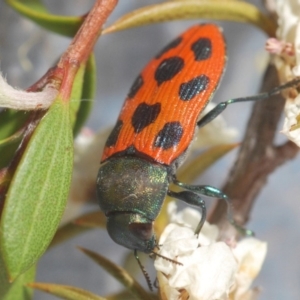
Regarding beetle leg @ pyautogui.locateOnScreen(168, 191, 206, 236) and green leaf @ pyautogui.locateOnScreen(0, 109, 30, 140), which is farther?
beetle leg @ pyautogui.locateOnScreen(168, 191, 206, 236)

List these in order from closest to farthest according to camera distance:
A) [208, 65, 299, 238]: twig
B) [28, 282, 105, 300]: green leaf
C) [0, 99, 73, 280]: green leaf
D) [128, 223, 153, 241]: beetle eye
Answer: [0, 99, 73, 280]: green leaf
[28, 282, 105, 300]: green leaf
[128, 223, 153, 241]: beetle eye
[208, 65, 299, 238]: twig

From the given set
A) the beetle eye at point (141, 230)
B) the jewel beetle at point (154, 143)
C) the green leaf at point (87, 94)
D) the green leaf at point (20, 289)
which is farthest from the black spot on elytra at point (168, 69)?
the green leaf at point (20, 289)

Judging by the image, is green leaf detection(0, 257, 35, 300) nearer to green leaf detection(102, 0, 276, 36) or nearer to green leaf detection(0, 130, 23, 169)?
green leaf detection(0, 130, 23, 169)

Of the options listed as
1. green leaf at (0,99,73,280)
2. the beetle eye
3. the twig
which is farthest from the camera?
the twig

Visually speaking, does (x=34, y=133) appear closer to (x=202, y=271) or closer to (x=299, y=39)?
(x=202, y=271)

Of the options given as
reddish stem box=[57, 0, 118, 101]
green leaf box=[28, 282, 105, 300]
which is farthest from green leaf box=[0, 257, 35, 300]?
reddish stem box=[57, 0, 118, 101]

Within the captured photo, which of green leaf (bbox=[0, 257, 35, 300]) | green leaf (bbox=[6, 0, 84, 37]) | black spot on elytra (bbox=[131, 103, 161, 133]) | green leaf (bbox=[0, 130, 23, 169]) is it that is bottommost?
green leaf (bbox=[0, 257, 35, 300])

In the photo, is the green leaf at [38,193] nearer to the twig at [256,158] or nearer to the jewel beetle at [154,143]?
the jewel beetle at [154,143]
